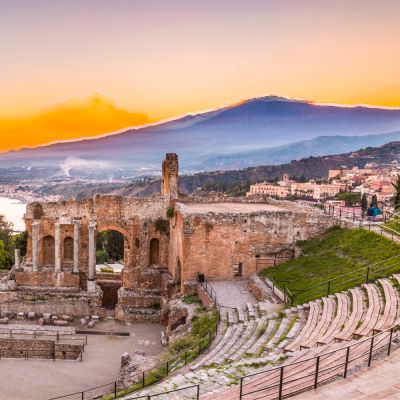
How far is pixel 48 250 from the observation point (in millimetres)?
35344

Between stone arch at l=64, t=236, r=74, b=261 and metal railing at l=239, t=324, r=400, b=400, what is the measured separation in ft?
79.5

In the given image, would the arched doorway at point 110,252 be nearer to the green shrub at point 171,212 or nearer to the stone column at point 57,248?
the stone column at point 57,248

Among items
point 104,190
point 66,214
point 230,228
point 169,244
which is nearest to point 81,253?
point 66,214

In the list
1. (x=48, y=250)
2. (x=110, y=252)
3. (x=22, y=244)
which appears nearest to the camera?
(x=48, y=250)

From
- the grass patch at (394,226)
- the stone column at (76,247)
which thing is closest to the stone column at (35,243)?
the stone column at (76,247)

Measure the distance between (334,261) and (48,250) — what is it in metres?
20.0

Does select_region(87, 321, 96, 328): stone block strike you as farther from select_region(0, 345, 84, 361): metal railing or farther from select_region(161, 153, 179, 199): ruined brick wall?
select_region(161, 153, 179, 199): ruined brick wall

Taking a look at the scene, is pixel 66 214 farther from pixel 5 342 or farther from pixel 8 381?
pixel 8 381

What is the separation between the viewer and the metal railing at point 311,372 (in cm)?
1142

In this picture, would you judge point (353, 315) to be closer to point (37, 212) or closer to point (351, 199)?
point (37, 212)

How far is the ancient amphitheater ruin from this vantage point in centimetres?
1368

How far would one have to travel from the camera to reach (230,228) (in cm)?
2845

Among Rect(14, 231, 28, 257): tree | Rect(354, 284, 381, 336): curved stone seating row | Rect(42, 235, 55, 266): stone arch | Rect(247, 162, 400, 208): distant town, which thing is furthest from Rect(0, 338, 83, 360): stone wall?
Rect(247, 162, 400, 208): distant town

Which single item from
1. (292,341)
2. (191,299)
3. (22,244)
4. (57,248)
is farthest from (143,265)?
(22,244)
